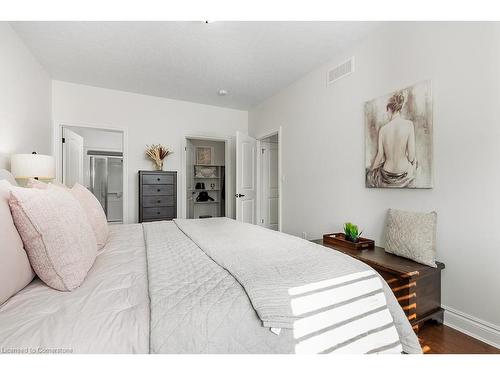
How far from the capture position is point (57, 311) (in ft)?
2.43

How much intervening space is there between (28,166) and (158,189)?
1.70 m

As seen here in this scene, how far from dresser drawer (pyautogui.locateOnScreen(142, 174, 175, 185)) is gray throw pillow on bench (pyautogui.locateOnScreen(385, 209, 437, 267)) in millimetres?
3035

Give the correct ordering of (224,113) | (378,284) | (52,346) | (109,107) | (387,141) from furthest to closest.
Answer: (224,113), (109,107), (387,141), (378,284), (52,346)

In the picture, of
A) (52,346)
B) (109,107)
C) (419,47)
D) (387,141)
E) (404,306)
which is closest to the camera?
(52,346)

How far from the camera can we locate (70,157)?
376cm

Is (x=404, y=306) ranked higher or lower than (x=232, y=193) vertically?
lower

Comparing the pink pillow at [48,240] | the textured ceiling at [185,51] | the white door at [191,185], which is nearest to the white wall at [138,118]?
the textured ceiling at [185,51]

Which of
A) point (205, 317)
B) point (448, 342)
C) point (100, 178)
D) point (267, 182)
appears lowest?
point (448, 342)

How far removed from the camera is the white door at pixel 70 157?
354cm

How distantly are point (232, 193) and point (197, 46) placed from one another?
271 centimetres

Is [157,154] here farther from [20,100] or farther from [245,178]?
[20,100]

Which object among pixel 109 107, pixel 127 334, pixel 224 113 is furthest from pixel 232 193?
pixel 127 334

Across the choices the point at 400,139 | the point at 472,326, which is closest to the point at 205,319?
the point at 472,326
